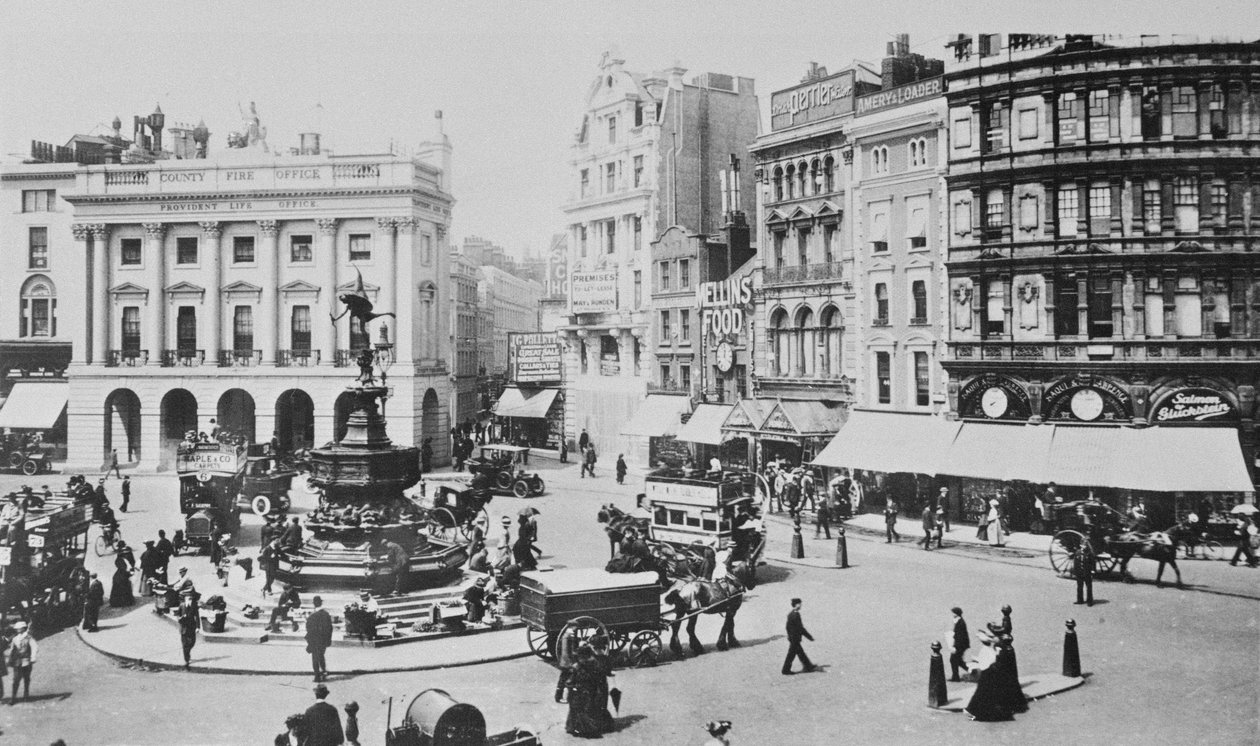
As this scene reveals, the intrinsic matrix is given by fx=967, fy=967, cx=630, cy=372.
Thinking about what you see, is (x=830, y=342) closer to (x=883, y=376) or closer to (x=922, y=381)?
(x=883, y=376)

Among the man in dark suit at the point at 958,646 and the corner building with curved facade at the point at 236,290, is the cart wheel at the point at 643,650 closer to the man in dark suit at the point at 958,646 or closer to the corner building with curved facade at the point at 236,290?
the man in dark suit at the point at 958,646

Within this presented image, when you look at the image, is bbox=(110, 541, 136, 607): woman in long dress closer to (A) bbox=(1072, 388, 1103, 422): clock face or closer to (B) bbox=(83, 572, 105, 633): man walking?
(B) bbox=(83, 572, 105, 633): man walking

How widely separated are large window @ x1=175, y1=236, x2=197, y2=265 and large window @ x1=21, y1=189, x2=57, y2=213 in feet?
31.1

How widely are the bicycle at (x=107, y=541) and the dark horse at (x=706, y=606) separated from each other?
18686 mm

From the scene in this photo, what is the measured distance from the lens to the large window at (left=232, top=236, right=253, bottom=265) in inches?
2112

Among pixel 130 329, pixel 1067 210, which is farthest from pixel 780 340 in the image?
pixel 130 329

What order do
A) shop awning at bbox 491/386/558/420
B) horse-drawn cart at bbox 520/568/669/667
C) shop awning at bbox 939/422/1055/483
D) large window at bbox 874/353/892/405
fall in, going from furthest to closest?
shop awning at bbox 491/386/558/420, large window at bbox 874/353/892/405, shop awning at bbox 939/422/1055/483, horse-drawn cart at bbox 520/568/669/667

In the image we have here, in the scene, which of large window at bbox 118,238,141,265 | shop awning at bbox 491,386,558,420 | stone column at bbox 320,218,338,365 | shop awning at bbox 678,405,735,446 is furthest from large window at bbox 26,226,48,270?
shop awning at bbox 678,405,735,446

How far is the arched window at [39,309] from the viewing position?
5628 centimetres

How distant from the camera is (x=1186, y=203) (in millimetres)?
32062

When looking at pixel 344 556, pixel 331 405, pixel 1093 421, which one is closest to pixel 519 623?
pixel 344 556

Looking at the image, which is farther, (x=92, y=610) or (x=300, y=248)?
(x=300, y=248)

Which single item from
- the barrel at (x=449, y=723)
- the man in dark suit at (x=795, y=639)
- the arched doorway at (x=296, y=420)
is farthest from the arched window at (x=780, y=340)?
the barrel at (x=449, y=723)

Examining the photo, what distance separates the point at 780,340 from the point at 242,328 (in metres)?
29.8
